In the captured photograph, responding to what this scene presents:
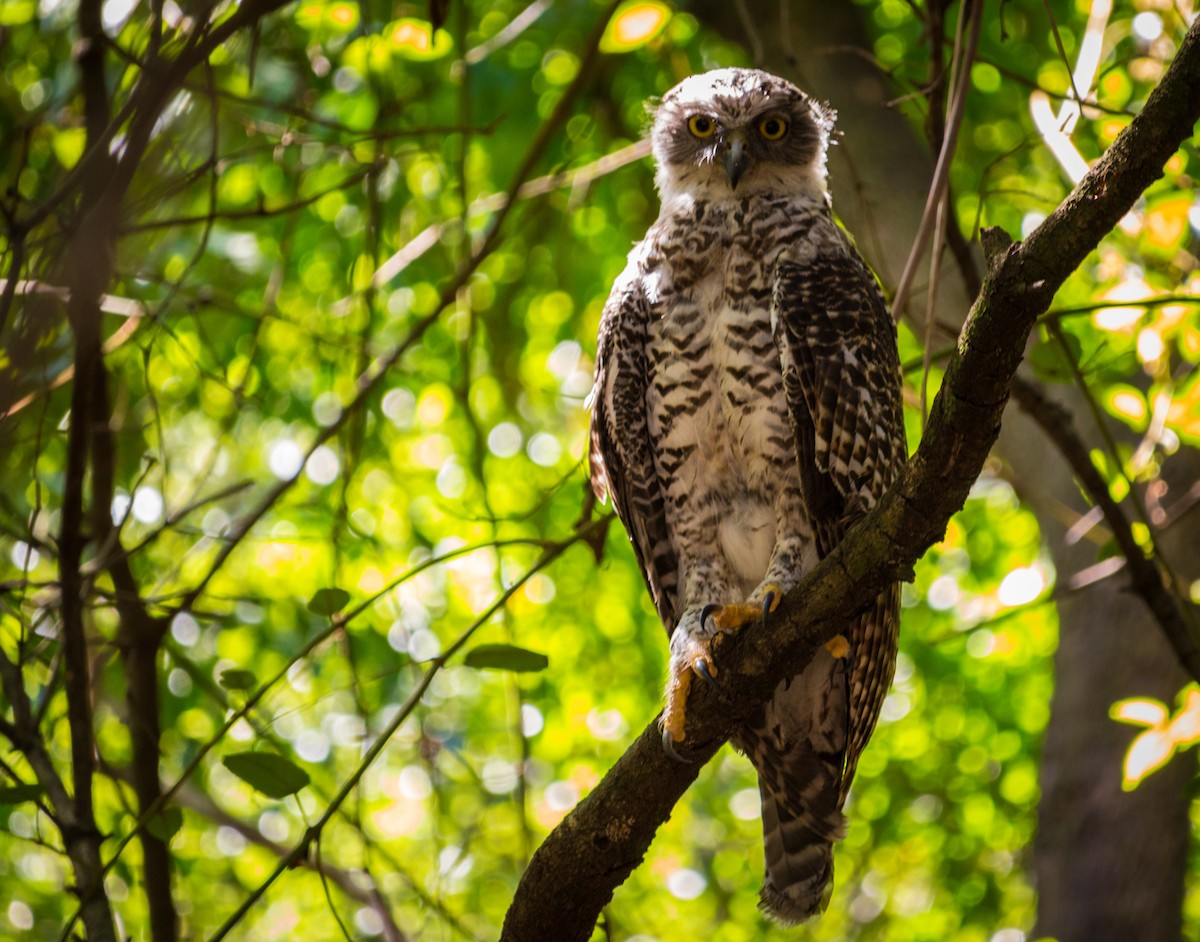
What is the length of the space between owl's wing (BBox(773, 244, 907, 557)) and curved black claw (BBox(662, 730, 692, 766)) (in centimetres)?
76

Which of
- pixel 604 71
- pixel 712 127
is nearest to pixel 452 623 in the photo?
pixel 604 71

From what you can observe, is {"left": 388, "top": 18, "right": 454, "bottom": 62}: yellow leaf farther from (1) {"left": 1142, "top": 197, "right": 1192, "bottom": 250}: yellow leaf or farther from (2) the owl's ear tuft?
(1) {"left": 1142, "top": 197, "right": 1192, "bottom": 250}: yellow leaf

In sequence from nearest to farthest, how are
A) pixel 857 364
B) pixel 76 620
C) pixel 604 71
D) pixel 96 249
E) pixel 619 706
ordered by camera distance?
pixel 96 249
pixel 76 620
pixel 857 364
pixel 604 71
pixel 619 706

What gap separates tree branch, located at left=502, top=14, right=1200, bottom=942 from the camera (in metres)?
1.68

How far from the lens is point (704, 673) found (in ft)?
8.62

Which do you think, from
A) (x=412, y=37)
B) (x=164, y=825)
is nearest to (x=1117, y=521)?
(x=164, y=825)

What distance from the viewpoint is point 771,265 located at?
3152mm

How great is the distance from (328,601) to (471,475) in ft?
9.71

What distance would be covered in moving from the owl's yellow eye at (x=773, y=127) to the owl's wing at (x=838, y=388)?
25.5 inches

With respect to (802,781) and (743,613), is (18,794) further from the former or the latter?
(802,781)

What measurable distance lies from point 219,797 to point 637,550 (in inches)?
189

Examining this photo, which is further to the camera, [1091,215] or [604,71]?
[604,71]

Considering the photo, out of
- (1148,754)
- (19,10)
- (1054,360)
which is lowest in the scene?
(1148,754)

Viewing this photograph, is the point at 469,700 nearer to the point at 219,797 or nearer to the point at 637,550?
the point at 219,797
